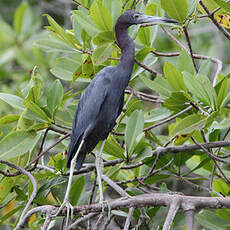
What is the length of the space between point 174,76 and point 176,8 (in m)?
0.37

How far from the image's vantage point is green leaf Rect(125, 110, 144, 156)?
255 cm

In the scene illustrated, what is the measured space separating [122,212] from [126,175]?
52 cm

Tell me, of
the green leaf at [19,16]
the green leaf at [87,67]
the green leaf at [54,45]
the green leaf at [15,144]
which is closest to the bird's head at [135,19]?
the green leaf at [87,67]

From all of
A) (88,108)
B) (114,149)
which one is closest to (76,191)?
(114,149)

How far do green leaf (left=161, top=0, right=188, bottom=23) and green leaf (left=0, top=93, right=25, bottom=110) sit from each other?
1015 millimetres

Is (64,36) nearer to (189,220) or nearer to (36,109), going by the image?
(36,109)

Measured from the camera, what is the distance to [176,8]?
2.38m

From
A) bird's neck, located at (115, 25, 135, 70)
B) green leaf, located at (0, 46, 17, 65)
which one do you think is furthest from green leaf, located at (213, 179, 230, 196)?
green leaf, located at (0, 46, 17, 65)

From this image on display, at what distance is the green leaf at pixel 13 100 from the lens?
2.60m

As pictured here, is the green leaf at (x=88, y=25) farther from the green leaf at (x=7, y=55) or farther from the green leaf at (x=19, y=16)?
the green leaf at (x=19, y=16)

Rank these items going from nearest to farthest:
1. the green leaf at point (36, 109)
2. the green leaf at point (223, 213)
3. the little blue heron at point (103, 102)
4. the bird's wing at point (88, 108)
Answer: the green leaf at point (223, 213) < the green leaf at point (36, 109) < the little blue heron at point (103, 102) < the bird's wing at point (88, 108)

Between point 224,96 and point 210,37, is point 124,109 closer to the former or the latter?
point 224,96

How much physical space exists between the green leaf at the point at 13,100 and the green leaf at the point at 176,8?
101 cm

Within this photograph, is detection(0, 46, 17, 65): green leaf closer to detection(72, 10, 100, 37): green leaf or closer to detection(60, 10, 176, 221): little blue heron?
detection(60, 10, 176, 221): little blue heron
